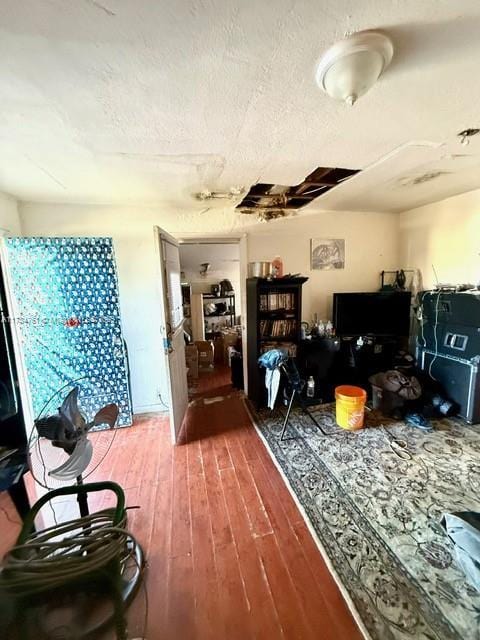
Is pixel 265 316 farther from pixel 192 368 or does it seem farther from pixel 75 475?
pixel 75 475

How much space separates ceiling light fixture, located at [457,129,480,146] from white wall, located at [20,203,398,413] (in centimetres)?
178

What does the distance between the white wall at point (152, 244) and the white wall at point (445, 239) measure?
21cm

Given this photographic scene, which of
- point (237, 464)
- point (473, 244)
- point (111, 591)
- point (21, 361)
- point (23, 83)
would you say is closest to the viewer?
point (111, 591)

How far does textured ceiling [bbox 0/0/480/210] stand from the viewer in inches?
34.4

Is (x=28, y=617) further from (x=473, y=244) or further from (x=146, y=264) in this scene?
(x=473, y=244)

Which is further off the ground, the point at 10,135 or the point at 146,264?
the point at 10,135

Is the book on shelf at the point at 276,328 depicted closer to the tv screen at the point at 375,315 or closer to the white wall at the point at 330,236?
the white wall at the point at 330,236

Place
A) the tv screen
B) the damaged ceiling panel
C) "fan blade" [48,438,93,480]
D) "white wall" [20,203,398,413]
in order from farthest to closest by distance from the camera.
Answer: the tv screen, "white wall" [20,203,398,413], the damaged ceiling panel, "fan blade" [48,438,93,480]

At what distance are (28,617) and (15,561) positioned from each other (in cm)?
19

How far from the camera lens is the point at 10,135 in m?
1.50

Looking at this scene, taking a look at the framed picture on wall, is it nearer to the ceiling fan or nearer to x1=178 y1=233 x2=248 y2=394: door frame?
x1=178 y1=233 x2=248 y2=394: door frame

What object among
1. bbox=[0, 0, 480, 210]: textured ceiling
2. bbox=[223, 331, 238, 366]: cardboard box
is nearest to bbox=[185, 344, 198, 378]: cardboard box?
bbox=[223, 331, 238, 366]: cardboard box

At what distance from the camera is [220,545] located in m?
1.58

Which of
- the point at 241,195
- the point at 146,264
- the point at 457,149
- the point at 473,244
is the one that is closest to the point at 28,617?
the point at 146,264
